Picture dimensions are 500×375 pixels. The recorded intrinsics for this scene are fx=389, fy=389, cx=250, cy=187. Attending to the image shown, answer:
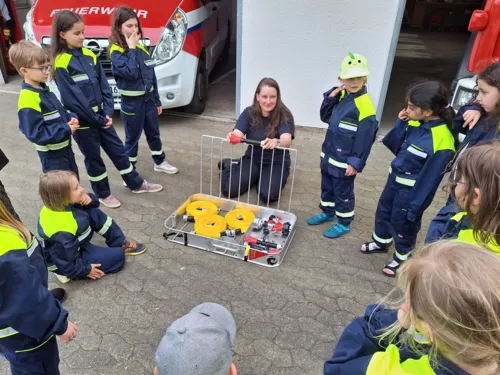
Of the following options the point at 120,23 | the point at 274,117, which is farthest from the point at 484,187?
the point at 120,23

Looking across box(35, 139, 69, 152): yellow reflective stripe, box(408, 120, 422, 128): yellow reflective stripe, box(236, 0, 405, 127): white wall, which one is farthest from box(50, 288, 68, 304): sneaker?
box(236, 0, 405, 127): white wall

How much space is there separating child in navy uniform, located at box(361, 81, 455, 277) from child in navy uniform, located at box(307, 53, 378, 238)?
9.3 inches

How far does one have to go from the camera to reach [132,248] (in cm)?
346

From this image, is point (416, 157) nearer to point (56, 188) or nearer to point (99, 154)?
point (56, 188)

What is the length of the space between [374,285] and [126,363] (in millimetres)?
2001

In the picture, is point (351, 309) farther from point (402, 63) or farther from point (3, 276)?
point (402, 63)

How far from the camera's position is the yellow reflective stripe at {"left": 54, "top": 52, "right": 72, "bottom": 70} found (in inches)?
139

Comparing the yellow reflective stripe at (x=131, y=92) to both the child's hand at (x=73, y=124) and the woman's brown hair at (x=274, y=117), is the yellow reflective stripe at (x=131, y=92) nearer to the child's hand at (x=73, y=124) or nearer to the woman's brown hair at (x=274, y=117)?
the child's hand at (x=73, y=124)

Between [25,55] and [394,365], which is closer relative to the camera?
[394,365]

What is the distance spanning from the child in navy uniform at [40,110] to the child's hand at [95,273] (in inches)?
44.5

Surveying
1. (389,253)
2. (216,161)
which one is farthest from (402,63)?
(389,253)

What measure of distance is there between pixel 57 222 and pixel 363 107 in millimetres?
2542

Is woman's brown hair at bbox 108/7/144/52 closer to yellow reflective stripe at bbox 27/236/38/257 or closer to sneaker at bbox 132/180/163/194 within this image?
sneaker at bbox 132/180/163/194

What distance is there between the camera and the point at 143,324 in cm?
279
